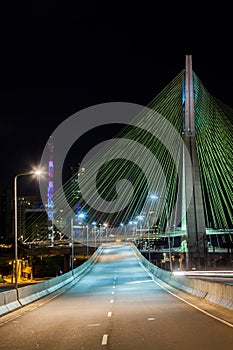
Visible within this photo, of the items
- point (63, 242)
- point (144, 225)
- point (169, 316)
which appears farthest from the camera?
point (144, 225)

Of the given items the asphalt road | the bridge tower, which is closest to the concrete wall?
the asphalt road

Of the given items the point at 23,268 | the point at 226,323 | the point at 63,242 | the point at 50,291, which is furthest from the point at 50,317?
the point at 63,242

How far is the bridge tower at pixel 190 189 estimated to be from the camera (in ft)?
193

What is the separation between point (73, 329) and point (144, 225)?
13997 centimetres

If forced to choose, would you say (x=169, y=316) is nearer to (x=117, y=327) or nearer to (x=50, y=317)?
(x=117, y=327)

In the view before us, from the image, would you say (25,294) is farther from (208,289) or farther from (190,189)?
(190,189)

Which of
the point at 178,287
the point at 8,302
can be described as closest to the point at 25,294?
the point at 8,302

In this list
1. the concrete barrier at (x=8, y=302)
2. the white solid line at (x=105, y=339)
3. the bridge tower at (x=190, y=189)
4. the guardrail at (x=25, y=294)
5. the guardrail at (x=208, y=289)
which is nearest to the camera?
the white solid line at (x=105, y=339)

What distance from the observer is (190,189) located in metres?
61.6

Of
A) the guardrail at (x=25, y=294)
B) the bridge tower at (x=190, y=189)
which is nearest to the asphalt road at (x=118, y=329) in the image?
the guardrail at (x=25, y=294)

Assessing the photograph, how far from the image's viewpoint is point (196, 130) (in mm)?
59844

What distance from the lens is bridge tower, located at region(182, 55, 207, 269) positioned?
58938mm

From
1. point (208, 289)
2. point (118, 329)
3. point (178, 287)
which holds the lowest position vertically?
point (178, 287)

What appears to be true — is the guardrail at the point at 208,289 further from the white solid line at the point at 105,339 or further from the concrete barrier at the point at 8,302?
the concrete barrier at the point at 8,302
